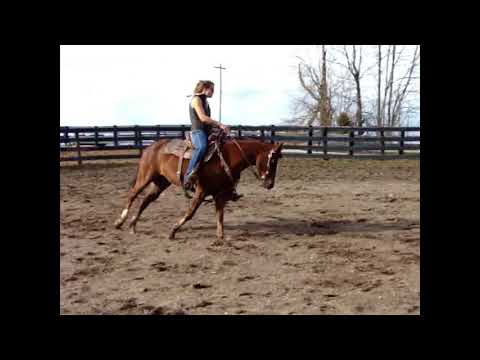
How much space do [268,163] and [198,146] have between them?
1.09 m

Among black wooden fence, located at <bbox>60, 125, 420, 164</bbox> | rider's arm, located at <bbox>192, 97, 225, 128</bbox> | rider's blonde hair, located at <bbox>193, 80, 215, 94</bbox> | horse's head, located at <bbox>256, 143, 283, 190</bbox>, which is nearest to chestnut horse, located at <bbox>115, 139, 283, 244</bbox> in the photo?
horse's head, located at <bbox>256, 143, 283, 190</bbox>

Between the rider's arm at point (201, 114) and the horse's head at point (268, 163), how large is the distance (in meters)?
0.78

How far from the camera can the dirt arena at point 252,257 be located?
4.32 metres

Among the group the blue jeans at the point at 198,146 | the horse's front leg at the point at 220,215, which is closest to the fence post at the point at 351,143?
the horse's front leg at the point at 220,215

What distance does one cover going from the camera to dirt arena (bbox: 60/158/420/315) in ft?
14.2

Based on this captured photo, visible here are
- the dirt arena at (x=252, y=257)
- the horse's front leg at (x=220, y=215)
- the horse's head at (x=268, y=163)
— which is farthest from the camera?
the horse's front leg at (x=220, y=215)

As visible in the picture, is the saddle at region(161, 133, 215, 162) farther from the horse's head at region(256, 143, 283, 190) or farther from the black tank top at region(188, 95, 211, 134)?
the horse's head at region(256, 143, 283, 190)

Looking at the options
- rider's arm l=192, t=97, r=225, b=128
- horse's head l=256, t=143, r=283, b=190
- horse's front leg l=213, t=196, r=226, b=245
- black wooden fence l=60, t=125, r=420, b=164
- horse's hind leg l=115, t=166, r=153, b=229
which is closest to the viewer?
rider's arm l=192, t=97, r=225, b=128

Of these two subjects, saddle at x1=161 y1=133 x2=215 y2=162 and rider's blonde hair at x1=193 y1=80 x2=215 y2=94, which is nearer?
rider's blonde hair at x1=193 y1=80 x2=215 y2=94

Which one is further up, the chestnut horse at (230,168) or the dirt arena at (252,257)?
the chestnut horse at (230,168)

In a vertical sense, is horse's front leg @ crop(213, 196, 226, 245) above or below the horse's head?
below

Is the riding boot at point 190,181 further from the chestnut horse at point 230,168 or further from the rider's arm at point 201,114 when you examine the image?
the rider's arm at point 201,114

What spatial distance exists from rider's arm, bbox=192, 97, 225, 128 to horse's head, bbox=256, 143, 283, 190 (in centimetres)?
78

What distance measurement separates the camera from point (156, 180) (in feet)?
25.1
